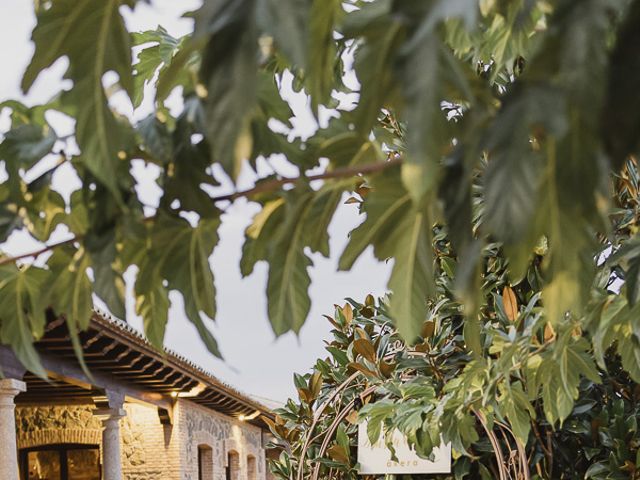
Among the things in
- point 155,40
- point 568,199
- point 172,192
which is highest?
point 155,40

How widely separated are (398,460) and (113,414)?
7.79 meters

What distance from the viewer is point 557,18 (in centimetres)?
45

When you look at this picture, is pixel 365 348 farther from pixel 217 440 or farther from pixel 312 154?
pixel 217 440

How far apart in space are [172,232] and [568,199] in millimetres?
404

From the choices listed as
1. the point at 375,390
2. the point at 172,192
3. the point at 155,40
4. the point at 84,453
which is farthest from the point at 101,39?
the point at 84,453

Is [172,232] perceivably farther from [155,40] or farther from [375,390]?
[375,390]

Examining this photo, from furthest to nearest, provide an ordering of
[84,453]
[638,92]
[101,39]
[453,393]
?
1. [84,453]
2. [453,393]
3. [101,39]
4. [638,92]

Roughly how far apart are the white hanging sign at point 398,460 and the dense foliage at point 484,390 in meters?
0.05

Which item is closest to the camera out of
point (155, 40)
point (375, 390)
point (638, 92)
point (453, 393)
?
point (638, 92)

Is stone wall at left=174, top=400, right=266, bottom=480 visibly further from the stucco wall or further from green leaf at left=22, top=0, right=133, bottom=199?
green leaf at left=22, top=0, right=133, bottom=199

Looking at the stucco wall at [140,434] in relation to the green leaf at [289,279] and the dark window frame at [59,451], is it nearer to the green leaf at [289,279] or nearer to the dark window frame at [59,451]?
the dark window frame at [59,451]

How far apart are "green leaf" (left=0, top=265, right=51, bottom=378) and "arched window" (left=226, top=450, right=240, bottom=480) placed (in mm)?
14560

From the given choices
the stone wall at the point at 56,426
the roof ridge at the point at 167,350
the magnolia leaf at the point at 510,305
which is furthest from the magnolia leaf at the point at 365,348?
the stone wall at the point at 56,426

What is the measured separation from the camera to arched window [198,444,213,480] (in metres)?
13.5
